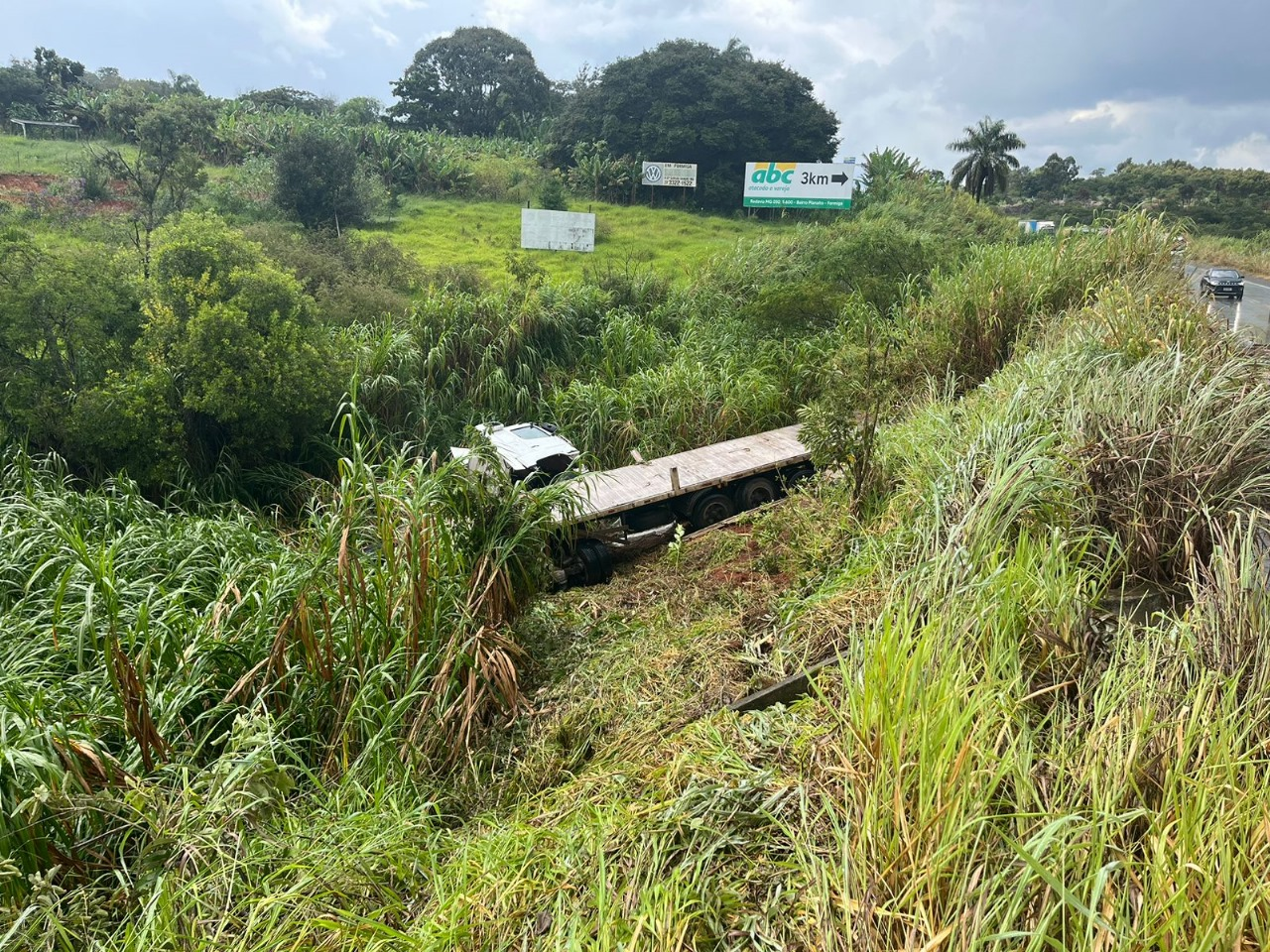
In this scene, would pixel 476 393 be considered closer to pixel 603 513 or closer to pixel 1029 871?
pixel 603 513

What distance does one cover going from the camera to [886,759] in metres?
2.05

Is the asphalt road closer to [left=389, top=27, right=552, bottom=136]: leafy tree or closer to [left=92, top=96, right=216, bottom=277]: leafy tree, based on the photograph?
[left=92, top=96, right=216, bottom=277]: leafy tree

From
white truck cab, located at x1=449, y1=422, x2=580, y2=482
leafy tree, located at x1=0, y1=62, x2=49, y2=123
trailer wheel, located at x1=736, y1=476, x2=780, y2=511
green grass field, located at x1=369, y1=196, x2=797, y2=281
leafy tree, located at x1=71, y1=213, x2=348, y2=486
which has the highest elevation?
leafy tree, located at x1=0, y1=62, x2=49, y2=123

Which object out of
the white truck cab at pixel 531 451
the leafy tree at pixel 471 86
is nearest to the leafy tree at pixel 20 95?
the leafy tree at pixel 471 86

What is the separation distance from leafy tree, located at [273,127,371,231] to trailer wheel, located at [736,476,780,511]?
632 inches

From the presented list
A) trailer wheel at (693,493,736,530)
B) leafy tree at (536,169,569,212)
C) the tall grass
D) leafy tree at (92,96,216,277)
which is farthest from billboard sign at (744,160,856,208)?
the tall grass

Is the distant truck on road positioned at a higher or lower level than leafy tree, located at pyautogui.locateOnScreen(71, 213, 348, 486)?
lower

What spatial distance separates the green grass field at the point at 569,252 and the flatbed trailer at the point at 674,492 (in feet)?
30.8

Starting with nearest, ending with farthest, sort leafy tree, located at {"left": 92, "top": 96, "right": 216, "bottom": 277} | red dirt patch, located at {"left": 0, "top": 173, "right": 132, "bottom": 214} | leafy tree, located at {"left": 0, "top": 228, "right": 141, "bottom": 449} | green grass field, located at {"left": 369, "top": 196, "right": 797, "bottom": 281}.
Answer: leafy tree, located at {"left": 0, "top": 228, "right": 141, "bottom": 449}, leafy tree, located at {"left": 92, "top": 96, "right": 216, "bottom": 277}, green grass field, located at {"left": 369, "top": 196, "right": 797, "bottom": 281}, red dirt patch, located at {"left": 0, "top": 173, "right": 132, "bottom": 214}

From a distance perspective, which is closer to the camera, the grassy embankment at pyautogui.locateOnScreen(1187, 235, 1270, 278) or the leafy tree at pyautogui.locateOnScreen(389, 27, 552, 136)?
the grassy embankment at pyautogui.locateOnScreen(1187, 235, 1270, 278)

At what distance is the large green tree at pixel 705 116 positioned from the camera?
Answer: 94.4 feet

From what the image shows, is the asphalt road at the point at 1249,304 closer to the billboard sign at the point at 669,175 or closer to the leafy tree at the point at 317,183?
the billboard sign at the point at 669,175

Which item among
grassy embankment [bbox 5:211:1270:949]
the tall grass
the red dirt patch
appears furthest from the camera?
the red dirt patch

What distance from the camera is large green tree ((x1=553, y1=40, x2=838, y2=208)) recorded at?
94.4 feet
